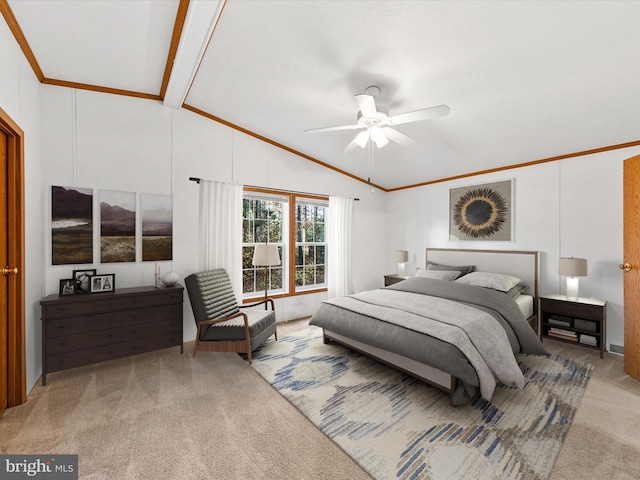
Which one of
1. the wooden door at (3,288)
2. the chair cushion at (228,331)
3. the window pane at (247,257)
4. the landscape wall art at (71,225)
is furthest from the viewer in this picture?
the window pane at (247,257)

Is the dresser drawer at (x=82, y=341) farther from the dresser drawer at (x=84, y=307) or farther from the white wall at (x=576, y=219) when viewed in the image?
the white wall at (x=576, y=219)

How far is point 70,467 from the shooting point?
181 centimetres

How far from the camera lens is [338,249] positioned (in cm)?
539

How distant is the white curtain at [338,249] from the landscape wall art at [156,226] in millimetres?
2678

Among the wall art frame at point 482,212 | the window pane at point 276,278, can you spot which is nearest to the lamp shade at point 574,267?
the wall art frame at point 482,212

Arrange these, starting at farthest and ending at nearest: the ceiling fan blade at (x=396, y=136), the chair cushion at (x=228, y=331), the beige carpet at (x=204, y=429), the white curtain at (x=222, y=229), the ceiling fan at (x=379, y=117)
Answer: the white curtain at (x=222, y=229)
the chair cushion at (x=228, y=331)
the ceiling fan blade at (x=396, y=136)
the ceiling fan at (x=379, y=117)
the beige carpet at (x=204, y=429)

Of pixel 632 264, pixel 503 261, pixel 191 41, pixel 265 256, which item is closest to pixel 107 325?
pixel 265 256

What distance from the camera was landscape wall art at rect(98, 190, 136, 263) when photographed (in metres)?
3.39

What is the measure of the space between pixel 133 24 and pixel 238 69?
88 centimetres

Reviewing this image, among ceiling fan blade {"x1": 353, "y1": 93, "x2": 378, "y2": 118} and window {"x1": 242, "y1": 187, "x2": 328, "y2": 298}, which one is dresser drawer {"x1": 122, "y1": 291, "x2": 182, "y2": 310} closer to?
window {"x1": 242, "y1": 187, "x2": 328, "y2": 298}

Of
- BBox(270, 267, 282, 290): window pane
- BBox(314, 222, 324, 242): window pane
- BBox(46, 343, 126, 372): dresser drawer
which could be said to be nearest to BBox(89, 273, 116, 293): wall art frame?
BBox(46, 343, 126, 372): dresser drawer

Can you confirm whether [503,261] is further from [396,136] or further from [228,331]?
[228,331]

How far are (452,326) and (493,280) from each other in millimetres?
1810

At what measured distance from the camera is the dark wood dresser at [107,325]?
9.16 feet
